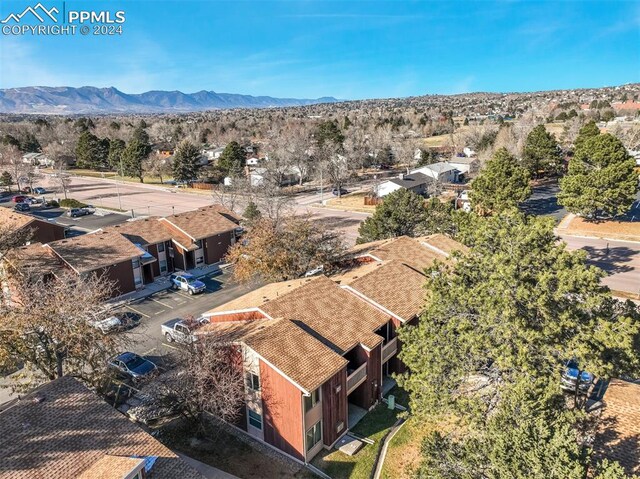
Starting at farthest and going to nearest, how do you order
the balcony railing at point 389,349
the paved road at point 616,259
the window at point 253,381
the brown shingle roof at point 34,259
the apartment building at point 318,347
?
the paved road at point 616,259, the brown shingle roof at point 34,259, the balcony railing at point 389,349, the window at point 253,381, the apartment building at point 318,347

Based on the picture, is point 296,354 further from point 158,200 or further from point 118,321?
point 158,200

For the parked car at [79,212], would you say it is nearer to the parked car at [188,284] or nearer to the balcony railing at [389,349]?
the parked car at [188,284]

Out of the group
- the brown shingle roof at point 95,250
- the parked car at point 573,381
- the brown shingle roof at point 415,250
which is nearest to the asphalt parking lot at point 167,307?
the brown shingle roof at point 95,250

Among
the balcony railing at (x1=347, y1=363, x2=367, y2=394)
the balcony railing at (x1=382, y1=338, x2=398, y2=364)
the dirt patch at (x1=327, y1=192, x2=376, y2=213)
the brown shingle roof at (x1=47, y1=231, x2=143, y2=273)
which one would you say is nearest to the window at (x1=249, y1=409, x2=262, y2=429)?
the balcony railing at (x1=347, y1=363, x2=367, y2=394)

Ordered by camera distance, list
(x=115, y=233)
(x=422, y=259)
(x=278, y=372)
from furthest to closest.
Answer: (x=115, y=233)
(x=422, y=259)
(x=278, y=372)

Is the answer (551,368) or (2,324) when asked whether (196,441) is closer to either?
(2,324)

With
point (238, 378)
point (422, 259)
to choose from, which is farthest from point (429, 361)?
point (422, 259)
